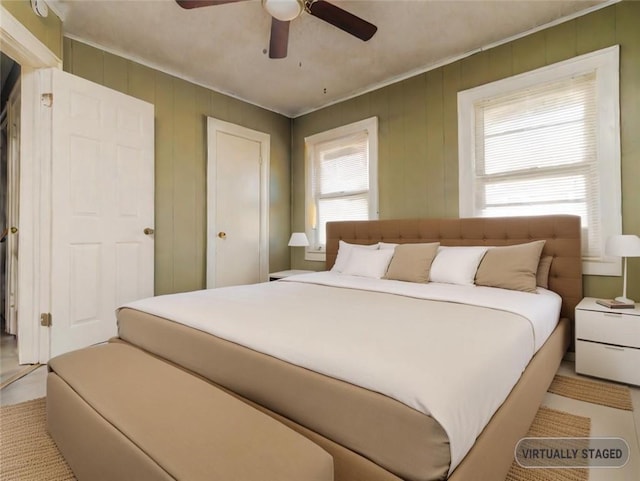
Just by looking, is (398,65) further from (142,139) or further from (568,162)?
(142,139)

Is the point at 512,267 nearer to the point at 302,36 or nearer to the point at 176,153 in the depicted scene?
the point at 302,36

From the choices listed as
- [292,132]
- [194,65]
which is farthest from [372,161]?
[194,65]

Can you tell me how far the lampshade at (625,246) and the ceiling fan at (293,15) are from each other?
2.22m

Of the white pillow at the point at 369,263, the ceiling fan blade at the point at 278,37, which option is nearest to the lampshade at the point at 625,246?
the white pillow at the point at 369,263

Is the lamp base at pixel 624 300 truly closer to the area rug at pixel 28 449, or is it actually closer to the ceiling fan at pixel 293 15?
the ceiling fan at pixel 293 15

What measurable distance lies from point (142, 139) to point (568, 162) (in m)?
3.79

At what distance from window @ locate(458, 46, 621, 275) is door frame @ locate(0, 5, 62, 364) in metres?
3.62

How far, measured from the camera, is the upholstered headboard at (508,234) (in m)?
2.54

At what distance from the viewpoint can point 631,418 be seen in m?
1.77

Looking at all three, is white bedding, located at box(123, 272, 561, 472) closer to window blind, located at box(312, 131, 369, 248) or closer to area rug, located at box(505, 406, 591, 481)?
area rug, located at box(505, 406, 591, 481)

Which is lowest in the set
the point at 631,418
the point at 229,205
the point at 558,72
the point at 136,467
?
the point at 631,418

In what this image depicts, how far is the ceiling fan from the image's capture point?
2.03m

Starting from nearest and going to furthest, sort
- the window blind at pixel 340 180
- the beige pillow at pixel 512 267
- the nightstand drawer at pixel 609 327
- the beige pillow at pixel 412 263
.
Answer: the nightstand drawer at pixel 609 327 < the beige pillow at pixel 512 267 < the beige pillow at pixel 412 263 < the window blind at pixel 340 180

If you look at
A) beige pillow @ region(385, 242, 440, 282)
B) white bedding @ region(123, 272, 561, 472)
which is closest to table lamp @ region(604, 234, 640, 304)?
white bedding @ region(123, 272, 561, 472)
